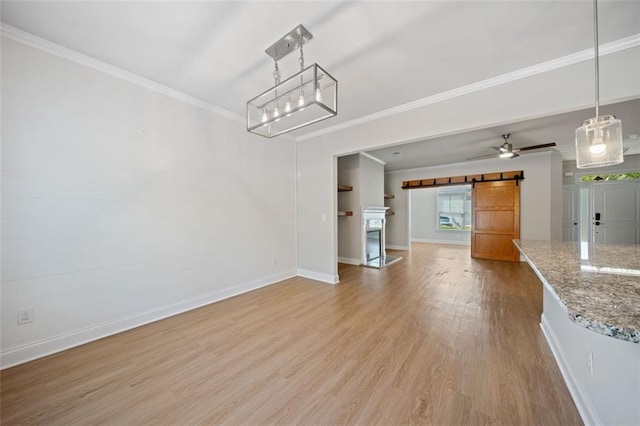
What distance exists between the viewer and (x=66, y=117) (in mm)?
2186

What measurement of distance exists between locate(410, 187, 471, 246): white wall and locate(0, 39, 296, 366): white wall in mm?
8434

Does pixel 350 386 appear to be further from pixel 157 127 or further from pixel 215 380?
pixel 157 127

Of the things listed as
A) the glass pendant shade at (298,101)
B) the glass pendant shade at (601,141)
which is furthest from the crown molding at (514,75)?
the glass pendant shade at (601,141)

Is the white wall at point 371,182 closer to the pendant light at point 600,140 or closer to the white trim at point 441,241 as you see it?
the pendant light at point 600,140

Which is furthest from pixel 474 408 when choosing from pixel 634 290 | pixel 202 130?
pixel 202 130

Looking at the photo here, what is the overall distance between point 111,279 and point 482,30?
419 cm

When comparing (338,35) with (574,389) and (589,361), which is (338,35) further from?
(574,389)

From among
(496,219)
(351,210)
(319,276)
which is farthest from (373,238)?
(496,219)

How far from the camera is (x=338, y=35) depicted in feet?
6.48

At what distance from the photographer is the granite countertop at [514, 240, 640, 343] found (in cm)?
75

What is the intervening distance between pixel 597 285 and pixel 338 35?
2.36 m

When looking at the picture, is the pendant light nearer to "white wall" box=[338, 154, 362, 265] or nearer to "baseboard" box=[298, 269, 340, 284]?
"baseboard" box=[298, 269, 340, 284]

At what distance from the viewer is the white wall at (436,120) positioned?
6.84 feet

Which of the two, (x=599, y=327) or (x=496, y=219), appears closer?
(x=599, y=327)
